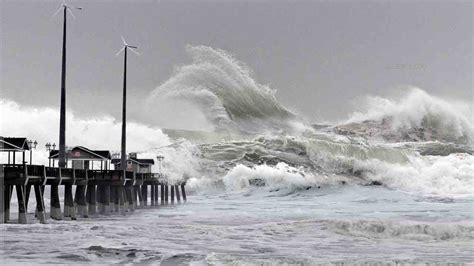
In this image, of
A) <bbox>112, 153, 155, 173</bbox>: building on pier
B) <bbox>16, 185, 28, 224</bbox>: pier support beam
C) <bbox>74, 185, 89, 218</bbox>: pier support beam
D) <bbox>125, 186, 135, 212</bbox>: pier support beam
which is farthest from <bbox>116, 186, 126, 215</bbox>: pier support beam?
<bbox>112, 153, 155, 173</bbox>: building on pier

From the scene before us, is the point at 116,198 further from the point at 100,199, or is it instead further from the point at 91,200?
the point at 91,200

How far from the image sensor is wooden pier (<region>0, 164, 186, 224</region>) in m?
39.5

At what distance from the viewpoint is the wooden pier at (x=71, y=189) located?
130 feet

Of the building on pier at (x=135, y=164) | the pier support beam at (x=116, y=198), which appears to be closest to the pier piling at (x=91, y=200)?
the pier support beam at (x=116, y=198)

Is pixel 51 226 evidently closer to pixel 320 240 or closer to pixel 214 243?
pixel 214 243

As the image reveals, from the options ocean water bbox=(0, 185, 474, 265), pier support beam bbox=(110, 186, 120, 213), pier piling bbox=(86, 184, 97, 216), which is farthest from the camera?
pier support beam bbox=(110, 186, 120, 213)

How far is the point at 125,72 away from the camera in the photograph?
71562 mm

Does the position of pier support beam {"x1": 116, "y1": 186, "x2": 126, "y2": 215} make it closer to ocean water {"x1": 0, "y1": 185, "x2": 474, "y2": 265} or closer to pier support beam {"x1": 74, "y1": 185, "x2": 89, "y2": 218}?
pier support beam {"x1": 74, "y1": 185, "x2": 89, "y2": 218}

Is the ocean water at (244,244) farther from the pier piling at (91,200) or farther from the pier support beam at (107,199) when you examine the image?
the pier support beam at (107,199)

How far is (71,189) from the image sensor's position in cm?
4950

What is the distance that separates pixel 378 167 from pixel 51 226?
106m

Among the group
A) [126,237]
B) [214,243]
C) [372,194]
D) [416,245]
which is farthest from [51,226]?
[372,194]

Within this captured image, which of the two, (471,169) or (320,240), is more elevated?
(471,169)

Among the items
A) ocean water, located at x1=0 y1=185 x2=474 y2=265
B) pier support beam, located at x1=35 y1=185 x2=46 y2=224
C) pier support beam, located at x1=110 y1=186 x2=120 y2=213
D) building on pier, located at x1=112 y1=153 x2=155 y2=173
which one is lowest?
ocean water, located at x1=0 y1=185 x2=474 y2=265
